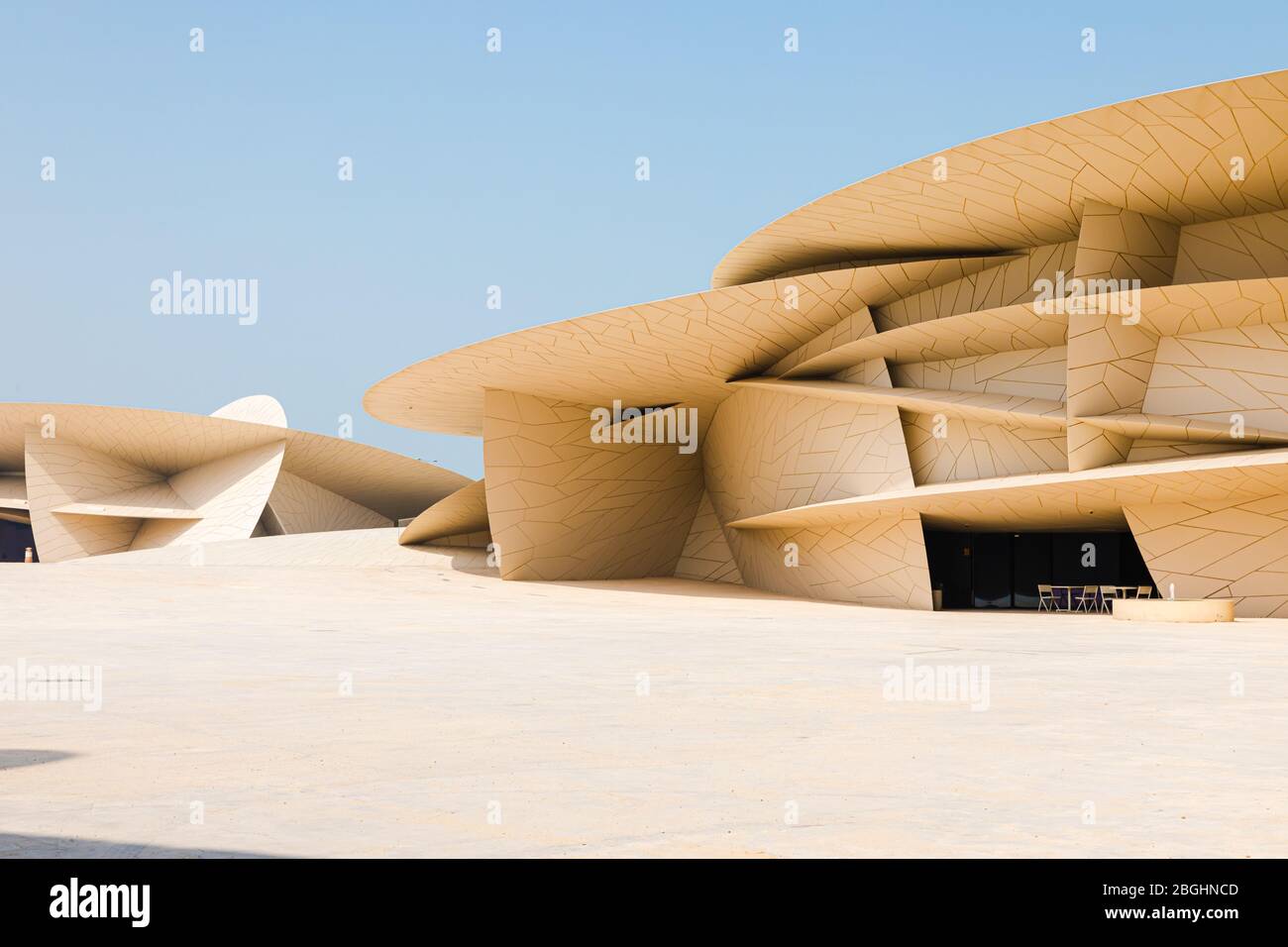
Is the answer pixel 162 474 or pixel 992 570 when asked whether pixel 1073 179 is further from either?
pixel 162 474

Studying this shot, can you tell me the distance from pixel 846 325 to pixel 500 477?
9.48 metres

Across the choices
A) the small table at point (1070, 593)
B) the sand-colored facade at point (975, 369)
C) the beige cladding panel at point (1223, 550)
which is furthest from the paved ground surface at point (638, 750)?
the small table at point (1070, 593)

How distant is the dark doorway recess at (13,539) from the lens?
52.2 metres

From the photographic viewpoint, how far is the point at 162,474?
42562 millimetres

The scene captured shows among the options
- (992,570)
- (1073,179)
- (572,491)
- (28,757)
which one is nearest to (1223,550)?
(1073,179)

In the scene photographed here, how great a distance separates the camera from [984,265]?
70.1 feet

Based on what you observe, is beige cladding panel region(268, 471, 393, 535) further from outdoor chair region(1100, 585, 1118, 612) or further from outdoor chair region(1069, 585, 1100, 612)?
outdoor chair region(1100, 585, 1118, 612)

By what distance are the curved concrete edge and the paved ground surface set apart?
4409 mm

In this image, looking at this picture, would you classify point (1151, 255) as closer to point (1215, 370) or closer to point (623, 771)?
Answer: point (1215, 370)

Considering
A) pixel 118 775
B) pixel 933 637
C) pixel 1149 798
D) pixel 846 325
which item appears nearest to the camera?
pixel 1149 798

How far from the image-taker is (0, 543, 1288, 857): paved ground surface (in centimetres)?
378

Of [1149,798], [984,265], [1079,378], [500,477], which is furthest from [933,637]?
[500,477]

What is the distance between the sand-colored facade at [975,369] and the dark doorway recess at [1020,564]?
3.34m

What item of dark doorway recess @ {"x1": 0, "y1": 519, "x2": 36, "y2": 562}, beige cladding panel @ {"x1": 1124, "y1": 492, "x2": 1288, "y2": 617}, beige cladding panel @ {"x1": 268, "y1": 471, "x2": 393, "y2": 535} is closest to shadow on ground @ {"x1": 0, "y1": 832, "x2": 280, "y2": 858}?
beige cladding panel @ {"x1": 1124, "y1": 492, "x2": 1288, "y2": 617}
